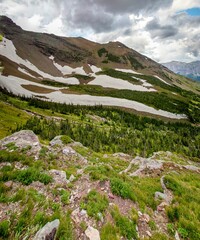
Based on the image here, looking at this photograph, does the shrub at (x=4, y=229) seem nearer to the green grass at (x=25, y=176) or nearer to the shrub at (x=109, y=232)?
the green grass at (x=25, y=176)

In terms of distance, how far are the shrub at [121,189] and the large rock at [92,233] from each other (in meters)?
2.90

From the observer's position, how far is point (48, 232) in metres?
6.90

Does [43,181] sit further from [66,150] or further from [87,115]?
[87,115]

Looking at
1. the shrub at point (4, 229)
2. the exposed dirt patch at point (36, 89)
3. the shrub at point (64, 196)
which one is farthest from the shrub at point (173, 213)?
the exposed dirt patch at point (36, 89)

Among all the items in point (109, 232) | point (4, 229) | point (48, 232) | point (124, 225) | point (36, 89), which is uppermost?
point (48, 232)

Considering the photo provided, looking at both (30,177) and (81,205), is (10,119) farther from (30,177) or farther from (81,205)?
(81,205)

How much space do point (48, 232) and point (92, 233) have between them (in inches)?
75.9

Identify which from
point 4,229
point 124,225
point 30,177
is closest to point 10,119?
point 30,177

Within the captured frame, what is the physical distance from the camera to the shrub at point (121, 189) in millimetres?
10242

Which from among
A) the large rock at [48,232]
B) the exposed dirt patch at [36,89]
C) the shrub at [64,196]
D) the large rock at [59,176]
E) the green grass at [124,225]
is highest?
the large rock at [48,232]

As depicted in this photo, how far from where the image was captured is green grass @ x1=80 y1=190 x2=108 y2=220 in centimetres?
849

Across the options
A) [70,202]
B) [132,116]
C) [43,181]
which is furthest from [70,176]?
[132,116]

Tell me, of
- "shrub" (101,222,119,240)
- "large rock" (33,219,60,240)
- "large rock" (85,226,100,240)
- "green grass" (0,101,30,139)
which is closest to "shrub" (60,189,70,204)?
"large rock" (33,219,60,240)

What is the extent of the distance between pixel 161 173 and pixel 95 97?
522ft
